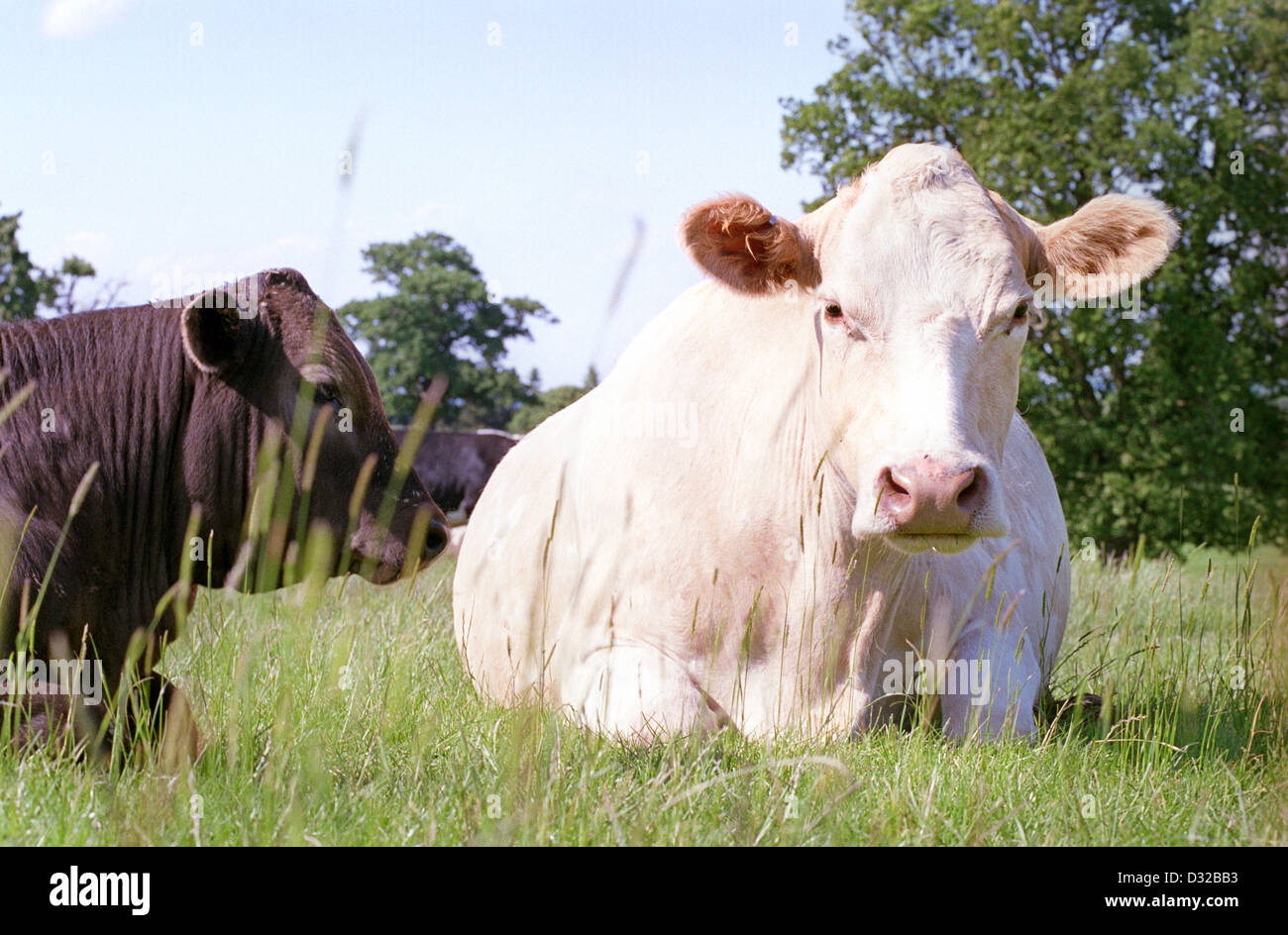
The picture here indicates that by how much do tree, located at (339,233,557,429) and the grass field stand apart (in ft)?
121

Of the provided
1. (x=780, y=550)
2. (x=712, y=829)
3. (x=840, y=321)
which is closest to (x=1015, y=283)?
(x=840, y=321)

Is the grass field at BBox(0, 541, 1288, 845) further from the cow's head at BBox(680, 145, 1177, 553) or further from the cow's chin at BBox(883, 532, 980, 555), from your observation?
the cow's head at BBox(680, 145, 1177, 553)

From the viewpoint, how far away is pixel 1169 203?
22.7m

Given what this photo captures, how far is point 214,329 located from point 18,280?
700 inches

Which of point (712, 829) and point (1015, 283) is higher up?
point (1015, 283)

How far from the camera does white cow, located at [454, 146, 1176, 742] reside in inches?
144

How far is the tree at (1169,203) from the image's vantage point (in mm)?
22234

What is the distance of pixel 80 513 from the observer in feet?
12.5

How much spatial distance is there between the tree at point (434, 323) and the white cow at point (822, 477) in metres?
36.0

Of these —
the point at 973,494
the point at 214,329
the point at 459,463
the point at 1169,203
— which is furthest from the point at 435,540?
the point at 1169,203

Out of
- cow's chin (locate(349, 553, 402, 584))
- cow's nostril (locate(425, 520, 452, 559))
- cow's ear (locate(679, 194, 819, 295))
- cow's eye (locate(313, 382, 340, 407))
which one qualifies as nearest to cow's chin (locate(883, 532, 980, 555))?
cow's ear (locate(679, 194, 819, 295))

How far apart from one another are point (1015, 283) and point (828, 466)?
2.75 ft

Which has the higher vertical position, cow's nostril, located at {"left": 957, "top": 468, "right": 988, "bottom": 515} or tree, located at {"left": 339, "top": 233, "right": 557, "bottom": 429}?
tree, located at {"left": 339, "top": 233, "right": 557, "bottom": 429}

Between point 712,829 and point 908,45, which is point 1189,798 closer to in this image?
point 712,829
